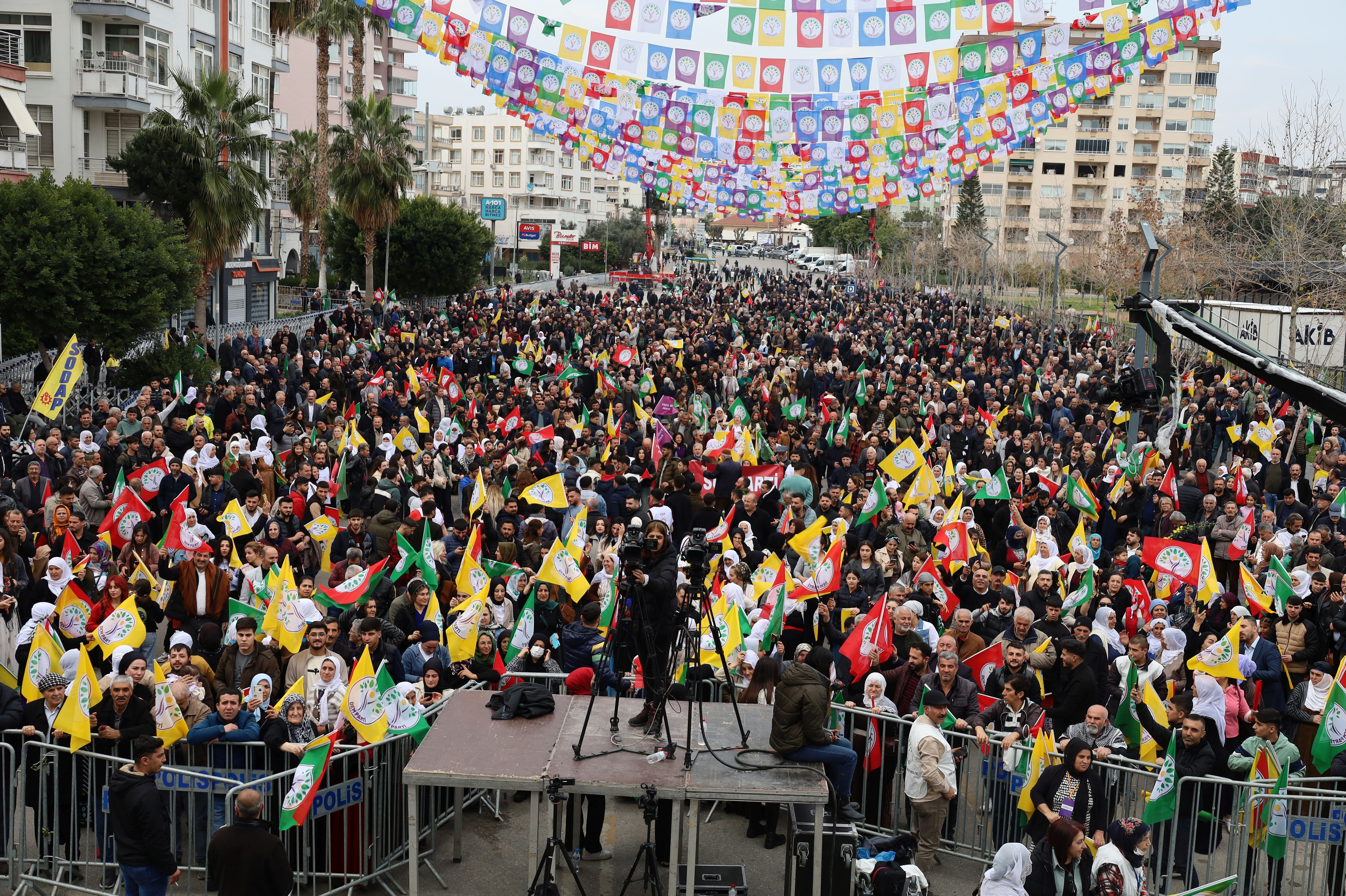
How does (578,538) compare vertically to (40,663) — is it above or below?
above

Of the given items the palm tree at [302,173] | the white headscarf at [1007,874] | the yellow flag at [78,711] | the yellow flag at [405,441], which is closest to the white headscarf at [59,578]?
the yellow flag at [78,711]

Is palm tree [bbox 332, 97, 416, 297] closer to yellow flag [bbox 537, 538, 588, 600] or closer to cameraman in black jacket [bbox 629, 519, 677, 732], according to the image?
yellow flag [bbox 537, 538, 588, 600]

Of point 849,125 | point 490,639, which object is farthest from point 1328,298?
point 490,639

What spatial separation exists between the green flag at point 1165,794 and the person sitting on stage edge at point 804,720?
6.14 feet

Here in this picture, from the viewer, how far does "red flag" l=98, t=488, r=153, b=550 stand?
1278 cm

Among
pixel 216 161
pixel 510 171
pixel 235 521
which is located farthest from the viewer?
pixel 510 171

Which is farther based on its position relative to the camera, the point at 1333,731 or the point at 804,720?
the point at 1333,731

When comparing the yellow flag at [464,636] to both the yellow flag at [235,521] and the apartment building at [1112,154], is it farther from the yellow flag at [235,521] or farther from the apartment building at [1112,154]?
the apartment building at [1112,154]

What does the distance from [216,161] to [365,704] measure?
1095 inches

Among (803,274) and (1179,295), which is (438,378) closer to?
(1179,295)

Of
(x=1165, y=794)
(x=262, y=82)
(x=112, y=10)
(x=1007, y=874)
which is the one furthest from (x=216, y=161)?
(x=1007, y=874)

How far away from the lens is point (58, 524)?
1290 centimetres

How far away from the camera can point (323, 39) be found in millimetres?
49625

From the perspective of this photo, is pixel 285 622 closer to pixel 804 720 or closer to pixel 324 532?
pixel 324 532
